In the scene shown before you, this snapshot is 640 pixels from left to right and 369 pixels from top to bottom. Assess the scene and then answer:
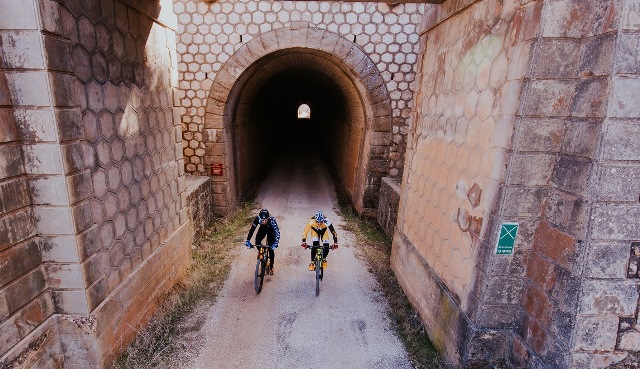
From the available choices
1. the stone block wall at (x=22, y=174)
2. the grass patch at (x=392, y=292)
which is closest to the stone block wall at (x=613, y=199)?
the grass patch at (x=392, y=292)

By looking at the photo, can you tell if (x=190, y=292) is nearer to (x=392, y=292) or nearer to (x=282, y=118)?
(x=392, y=292)

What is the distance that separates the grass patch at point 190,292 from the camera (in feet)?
12.5

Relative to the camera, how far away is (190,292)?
508 cm

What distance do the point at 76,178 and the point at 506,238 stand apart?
3.68 metres

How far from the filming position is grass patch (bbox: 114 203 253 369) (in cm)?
382

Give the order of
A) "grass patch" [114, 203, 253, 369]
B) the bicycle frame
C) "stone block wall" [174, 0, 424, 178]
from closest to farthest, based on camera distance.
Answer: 1. "grass patch" [114, 203, 253, 369]
2. the bicycle frame
3. "stone block wall" [174, 0, 424, 178]

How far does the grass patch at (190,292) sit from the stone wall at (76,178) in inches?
7.4

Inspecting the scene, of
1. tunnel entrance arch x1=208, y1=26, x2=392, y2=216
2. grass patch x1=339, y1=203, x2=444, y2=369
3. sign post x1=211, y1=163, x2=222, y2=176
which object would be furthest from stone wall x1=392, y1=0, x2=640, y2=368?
sign post x1=211, y1=163, x2=222, y2=176

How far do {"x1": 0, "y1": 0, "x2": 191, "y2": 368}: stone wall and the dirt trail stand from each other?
41.6 inches

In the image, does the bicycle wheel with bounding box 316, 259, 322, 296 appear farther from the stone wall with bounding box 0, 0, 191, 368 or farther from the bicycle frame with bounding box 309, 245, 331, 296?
the stone wall with bounding box 0, 0, 191, 368

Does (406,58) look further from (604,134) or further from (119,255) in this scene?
(119,255)

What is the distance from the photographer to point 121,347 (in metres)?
3.75

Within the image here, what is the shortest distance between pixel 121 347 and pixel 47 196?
1.90m

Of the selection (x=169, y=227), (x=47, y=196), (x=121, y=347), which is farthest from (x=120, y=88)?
(x=121, y=347)
